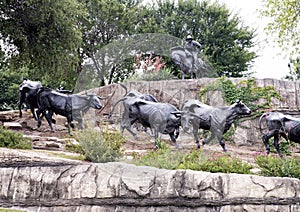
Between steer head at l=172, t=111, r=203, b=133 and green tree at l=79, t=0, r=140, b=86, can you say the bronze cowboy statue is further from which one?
green tree at l=79, t=0, r=140, b=86

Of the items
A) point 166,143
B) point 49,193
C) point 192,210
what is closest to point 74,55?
point 49,193

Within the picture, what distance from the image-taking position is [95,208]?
27.5 feet

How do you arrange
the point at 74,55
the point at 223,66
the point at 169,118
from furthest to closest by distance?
the point at 223,66
the point at 74,55
the point at 169,118

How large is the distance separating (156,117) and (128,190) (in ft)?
9.00

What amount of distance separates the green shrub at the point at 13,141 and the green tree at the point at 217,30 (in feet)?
47.5

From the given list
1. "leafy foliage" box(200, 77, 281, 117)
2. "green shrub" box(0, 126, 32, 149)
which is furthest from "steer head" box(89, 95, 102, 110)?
"leafy foliage" box(200, 77, 281, 117)

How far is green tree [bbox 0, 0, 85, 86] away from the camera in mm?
16094

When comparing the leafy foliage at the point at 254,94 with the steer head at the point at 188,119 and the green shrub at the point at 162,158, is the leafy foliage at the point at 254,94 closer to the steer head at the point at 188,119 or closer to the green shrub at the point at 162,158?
the green shrub at the point at 162,158

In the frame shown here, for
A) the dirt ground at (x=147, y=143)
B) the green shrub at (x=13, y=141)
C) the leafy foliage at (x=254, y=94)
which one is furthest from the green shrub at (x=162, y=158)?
the leafy foliage at (x=254, y=94)

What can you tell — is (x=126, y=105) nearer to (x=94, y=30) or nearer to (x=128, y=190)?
(x=128, y=190)

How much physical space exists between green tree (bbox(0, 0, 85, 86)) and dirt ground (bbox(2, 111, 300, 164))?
92.4 inches

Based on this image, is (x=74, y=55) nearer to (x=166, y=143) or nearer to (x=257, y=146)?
(x=257, y=146)

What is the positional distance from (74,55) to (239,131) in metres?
7.55

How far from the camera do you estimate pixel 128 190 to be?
822 centimetres
